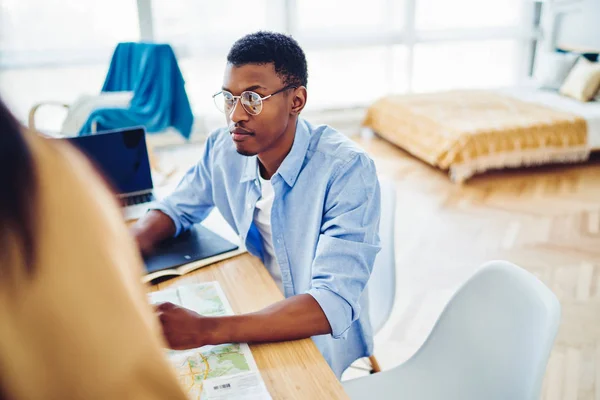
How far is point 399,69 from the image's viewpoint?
224 inches

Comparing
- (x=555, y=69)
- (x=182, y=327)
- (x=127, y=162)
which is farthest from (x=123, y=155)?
(x=555, y=69)

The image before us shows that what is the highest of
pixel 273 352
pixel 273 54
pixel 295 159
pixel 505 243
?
pixel 273 54

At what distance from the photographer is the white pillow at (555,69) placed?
495 centimetres

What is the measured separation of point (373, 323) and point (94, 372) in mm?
1309

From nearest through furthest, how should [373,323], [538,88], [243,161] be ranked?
[243,161]
[373,323]
[538,88]

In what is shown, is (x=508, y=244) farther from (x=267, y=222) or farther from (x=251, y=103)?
(x=251, y=103)

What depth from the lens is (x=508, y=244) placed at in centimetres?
296

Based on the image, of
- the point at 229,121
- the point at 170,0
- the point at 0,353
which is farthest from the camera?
the point at 170,0

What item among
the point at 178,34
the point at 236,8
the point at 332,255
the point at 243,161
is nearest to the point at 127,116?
the point at 178,34

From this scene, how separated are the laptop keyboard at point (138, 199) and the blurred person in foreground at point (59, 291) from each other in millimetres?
1425

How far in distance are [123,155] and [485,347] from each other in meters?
1.12

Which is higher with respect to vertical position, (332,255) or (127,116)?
(332,255)

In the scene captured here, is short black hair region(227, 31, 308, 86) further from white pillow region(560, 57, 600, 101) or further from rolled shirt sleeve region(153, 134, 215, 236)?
white pillow region(560, 57, 600, 101)

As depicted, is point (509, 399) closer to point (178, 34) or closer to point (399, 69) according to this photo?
point (178, 34)
